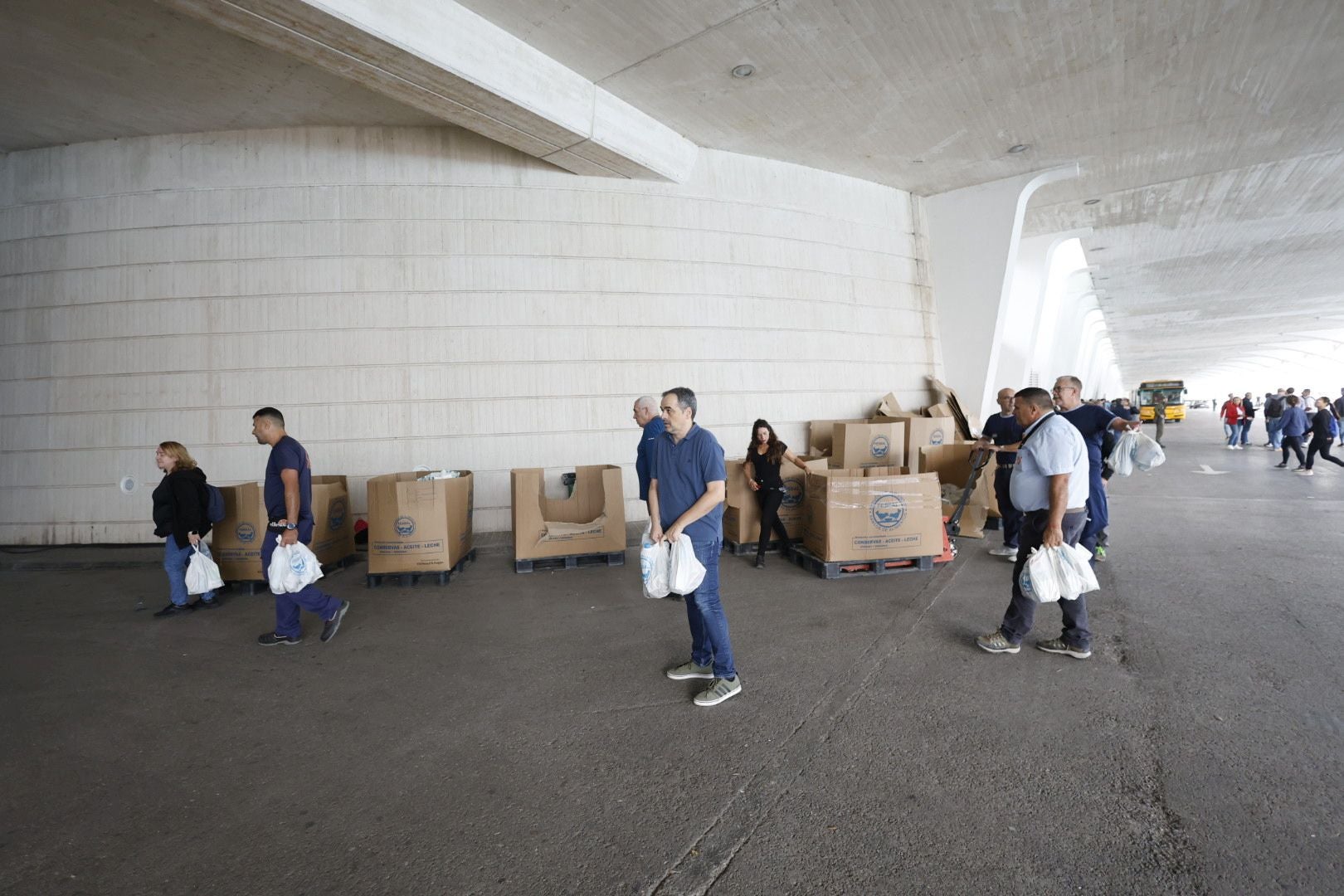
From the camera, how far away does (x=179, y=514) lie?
16.1ft

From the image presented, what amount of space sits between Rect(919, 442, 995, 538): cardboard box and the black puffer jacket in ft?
24.0

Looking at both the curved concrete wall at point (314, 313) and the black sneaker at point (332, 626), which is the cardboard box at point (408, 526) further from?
the curved concrete wall at point (314, 313)

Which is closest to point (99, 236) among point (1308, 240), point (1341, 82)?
point (1341, 82)

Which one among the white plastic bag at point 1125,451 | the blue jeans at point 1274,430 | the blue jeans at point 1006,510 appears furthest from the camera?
the blue jeans at point 1274,430

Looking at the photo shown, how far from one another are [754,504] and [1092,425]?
3.04 m

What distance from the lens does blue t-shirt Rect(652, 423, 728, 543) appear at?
3.12 metres

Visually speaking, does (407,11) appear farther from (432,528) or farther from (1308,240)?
(1308,240)

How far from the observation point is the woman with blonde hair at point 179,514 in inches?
192

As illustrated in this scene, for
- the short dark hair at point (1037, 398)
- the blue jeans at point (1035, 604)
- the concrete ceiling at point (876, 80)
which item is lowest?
the blue jeans at point (1035, 604)

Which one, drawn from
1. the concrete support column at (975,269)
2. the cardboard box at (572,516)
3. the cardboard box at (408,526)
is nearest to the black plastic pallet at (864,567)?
the cardboard box at (572,516)

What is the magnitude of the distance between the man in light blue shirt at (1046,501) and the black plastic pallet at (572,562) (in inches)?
141

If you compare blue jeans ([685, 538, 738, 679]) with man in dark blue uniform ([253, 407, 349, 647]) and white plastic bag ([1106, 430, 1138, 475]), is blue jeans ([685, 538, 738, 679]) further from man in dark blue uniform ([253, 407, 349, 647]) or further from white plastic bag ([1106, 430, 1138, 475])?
white plastic bag ([1106, 430, 1138, 475])

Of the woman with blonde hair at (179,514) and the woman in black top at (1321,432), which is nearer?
the woman with blonde hair at (179,514)

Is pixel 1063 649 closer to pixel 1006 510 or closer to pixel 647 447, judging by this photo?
pixel 1006 510
